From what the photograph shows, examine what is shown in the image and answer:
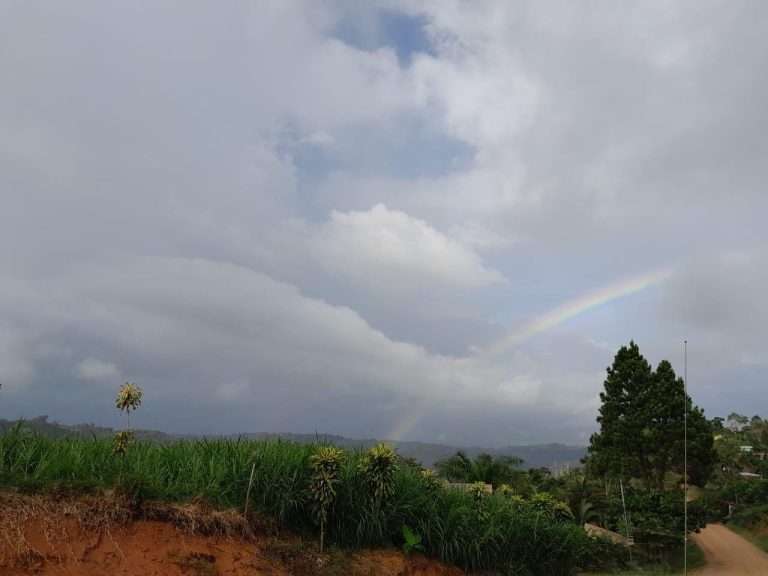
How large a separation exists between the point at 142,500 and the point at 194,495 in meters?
0.84

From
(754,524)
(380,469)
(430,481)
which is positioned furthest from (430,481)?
(754,524)

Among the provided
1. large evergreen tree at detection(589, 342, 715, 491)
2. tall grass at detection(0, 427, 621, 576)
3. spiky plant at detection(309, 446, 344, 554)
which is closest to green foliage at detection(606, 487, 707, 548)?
large evergreen tree at detection(589, 342, 715, 491)

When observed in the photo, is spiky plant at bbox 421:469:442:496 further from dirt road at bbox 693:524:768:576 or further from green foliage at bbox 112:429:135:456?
dirt road at bbox 693:524:768:576

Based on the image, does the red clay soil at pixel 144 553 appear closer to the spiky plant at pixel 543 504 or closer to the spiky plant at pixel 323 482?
the spiky plant at pixel 323 482

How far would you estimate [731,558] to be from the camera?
3350cm

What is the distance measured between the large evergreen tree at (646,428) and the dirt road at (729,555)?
4004 millimetres

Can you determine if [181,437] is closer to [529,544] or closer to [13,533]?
[13,533]

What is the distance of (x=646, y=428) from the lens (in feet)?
125

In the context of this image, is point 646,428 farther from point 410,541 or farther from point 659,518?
point 410,541

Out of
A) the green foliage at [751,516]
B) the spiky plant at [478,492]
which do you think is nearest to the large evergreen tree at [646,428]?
the green foliage at [751,516]

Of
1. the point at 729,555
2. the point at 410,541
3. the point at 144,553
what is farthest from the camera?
the point at 729,555

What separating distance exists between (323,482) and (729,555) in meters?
35.9

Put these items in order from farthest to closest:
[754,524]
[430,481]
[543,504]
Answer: [754,524], [543,504], [430,481]

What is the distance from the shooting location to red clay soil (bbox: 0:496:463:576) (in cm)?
629
